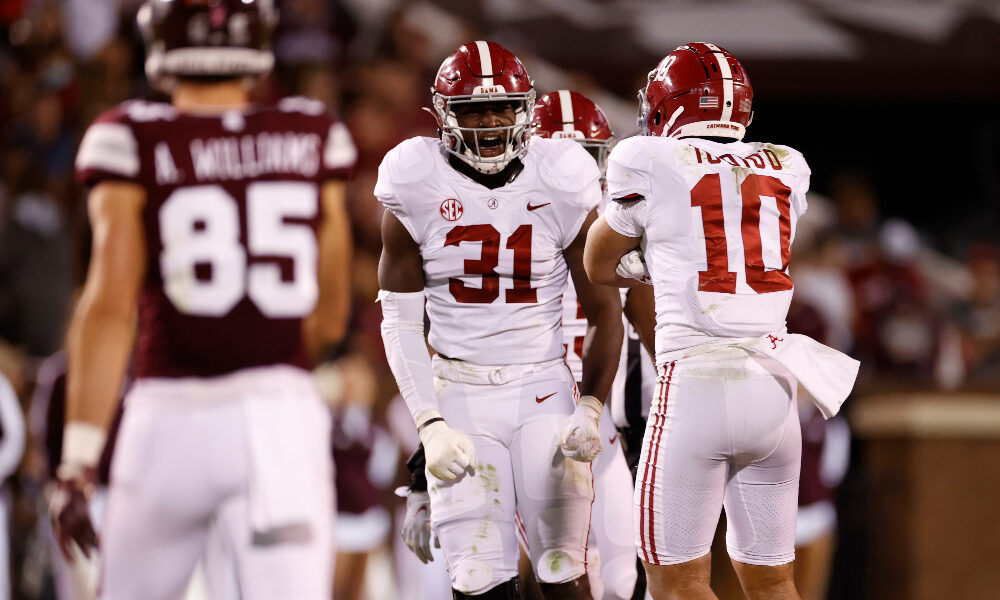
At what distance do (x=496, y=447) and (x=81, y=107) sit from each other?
6.22m

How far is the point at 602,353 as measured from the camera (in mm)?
3594

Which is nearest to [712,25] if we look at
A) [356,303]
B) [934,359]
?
[934,359]

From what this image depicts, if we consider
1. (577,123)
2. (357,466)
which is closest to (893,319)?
(357,466)

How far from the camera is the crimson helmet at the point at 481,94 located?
11.4ft

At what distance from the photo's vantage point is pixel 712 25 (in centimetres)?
1149

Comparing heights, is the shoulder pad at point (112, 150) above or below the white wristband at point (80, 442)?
above

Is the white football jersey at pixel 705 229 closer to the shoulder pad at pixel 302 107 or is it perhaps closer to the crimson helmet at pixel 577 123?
the shoulder pad at pixel 302 107

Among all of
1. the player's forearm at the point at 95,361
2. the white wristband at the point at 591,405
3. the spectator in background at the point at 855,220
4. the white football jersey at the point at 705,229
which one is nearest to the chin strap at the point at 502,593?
the white wristband at the point at 591,405

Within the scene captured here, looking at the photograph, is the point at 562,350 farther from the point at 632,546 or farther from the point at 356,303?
the point at 356,303

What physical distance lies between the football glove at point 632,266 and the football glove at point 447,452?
62cm

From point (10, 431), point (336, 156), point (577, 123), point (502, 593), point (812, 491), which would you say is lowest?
point (812, 491)

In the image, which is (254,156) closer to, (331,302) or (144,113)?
(144,113)

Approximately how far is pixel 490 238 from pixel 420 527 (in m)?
0.87

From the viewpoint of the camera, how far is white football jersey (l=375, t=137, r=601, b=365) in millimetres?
3488
